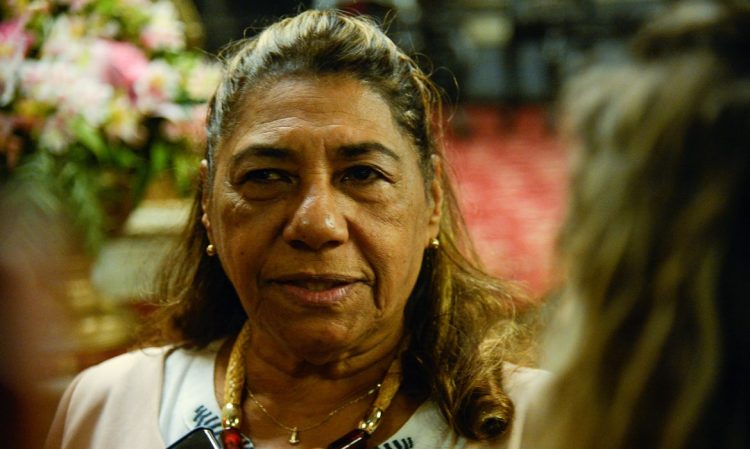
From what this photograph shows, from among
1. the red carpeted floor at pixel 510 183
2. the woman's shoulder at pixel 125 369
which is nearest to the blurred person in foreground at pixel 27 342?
the woman's shoulder at pixel 125 369

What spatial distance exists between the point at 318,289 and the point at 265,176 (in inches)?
8.0

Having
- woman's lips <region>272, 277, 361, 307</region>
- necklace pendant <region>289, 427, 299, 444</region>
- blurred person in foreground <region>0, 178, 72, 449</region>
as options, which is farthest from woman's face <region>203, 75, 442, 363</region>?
blurred person in foreground <region>0, 178, 72, 449</region>

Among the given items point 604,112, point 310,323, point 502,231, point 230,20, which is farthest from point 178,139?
point 230,20

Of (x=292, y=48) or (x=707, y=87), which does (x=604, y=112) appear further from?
(x=292, y=48)

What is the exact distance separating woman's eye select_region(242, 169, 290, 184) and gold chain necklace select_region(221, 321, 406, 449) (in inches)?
13.2

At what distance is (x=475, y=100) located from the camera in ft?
27.0

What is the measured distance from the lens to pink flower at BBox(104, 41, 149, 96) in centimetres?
222

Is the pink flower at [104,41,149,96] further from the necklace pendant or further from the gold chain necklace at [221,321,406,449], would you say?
the necklace pendant

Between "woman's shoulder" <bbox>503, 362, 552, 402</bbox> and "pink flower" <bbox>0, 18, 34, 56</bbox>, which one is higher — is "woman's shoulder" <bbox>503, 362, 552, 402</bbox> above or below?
below

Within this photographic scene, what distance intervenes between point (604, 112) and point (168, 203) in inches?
81.4

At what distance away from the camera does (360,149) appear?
1.43 m

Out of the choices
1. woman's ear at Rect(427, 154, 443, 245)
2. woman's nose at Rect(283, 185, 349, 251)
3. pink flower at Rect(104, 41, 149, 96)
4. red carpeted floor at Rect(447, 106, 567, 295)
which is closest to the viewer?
woman's nose at Rect(283, 185, 349, 251)

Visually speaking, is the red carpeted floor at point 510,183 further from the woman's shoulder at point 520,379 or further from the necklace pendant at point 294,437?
the necklace pendant at point 294,437

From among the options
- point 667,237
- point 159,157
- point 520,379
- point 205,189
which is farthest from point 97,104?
point 667,237
